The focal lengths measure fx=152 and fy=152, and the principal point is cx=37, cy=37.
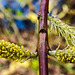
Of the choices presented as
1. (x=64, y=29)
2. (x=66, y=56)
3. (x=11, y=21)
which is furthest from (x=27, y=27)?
(x=66, y=56)

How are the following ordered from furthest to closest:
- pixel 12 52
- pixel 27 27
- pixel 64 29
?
pixel 27 27 → pixel 64 29 → pixel 12 52

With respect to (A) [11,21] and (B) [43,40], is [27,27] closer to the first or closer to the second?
(A) [11,21]

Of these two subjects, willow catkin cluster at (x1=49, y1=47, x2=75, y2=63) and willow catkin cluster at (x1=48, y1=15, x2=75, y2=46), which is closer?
willow catkin cluster at (x1=49, y1=47, x2=75, y2=63)

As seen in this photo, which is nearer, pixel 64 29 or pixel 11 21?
pixel 64 29

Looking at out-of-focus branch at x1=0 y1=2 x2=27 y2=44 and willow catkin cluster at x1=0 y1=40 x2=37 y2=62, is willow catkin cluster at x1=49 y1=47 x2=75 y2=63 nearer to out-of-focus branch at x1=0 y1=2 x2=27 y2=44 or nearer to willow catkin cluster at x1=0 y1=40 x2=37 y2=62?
willow catkin cluster at x1=0 y1=40 x2=37 y2=62

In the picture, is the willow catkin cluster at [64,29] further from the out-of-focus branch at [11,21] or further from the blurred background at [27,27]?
the out-of-focus branch at [11,21]

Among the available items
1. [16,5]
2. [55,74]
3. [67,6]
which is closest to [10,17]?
[16,5]

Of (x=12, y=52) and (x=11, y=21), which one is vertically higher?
(x=11, y=21)

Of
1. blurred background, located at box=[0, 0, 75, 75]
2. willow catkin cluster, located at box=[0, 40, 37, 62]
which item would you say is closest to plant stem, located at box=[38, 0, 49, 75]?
willow catkin cluster, located at box=[0, 40, 37, 62]
